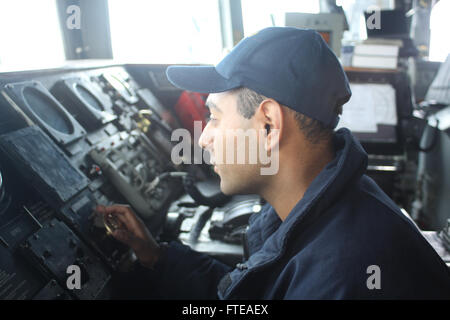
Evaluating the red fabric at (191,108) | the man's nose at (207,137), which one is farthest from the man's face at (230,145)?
the red fabric at (191,108)

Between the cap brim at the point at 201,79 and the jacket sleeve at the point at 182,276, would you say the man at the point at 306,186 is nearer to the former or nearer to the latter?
the cap brim at the point at 201,79

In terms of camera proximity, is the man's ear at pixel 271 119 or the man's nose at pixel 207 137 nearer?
the man's ear at pixel 271 119

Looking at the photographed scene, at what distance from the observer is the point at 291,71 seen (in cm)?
90

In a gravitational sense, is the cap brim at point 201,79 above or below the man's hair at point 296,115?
above

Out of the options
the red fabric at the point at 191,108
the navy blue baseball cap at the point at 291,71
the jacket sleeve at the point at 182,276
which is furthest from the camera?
the red fabric at the point at 191,108

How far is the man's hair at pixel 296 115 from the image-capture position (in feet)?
3.07

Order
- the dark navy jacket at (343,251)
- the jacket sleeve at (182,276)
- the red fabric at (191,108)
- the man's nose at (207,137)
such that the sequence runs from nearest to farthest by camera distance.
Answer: the dark navy jacket at (343,251) → the man's nose at (207,137) → the jacket sleeve at (182,276) → the red fabric at (191,108)

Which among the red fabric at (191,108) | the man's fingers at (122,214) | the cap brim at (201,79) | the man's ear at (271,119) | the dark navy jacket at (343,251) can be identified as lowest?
the man's fingers at (122,214)

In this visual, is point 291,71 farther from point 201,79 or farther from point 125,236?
point 125,236

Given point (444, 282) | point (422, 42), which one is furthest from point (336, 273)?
point (422, 42)

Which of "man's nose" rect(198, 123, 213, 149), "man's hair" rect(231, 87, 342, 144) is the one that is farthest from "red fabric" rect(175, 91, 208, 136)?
"man's hair" rect(231, 87, 342, 144)
